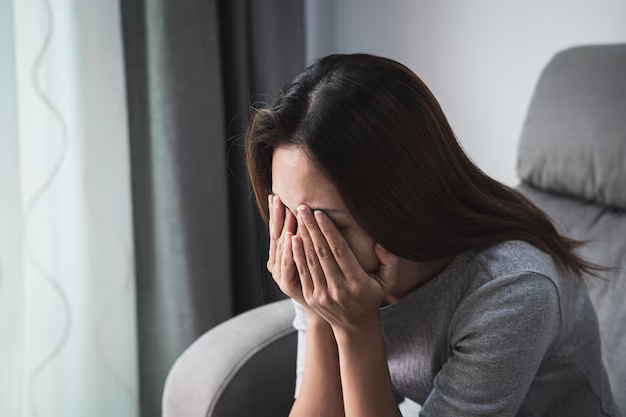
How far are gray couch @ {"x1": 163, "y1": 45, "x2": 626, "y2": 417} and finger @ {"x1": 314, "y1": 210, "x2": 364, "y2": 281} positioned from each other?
34cm

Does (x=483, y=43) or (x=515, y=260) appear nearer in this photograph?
(x=515, y=260)

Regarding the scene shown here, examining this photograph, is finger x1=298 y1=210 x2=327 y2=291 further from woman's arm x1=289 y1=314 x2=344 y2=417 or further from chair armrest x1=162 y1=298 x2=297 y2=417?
chair armrest x1=162 y1=298 x2=297 y2=417

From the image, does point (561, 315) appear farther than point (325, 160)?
Yes

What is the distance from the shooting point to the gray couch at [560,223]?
0.99m

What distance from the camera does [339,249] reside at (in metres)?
0.76

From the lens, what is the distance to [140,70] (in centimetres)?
139

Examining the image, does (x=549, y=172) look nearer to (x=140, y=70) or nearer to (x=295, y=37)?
(x=295, y=37)

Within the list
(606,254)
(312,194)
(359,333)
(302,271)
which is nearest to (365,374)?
(359,333)

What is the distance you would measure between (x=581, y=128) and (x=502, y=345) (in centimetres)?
63

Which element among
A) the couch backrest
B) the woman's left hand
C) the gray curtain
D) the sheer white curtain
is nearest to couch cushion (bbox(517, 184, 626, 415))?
the couch backrest

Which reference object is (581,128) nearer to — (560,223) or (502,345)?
(560,223)

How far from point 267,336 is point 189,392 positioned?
0.57 ft

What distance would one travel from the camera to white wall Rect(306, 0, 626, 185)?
1456 millimetres

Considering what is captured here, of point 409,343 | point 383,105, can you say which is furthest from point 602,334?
point 383,105
